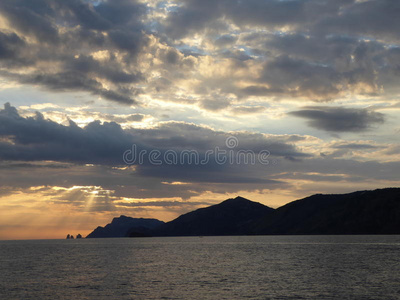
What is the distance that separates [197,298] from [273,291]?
1512 cm

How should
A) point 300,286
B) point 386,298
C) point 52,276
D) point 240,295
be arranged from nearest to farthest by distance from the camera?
point 386,298 < point 240,295 < point 300,286 < point 52,276

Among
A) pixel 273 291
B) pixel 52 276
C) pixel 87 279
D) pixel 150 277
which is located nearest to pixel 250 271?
pixel 150 277

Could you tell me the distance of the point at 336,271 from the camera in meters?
106

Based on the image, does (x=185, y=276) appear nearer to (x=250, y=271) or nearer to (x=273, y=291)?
(x=250, y=271)

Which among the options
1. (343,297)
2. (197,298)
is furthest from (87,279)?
(343,297)

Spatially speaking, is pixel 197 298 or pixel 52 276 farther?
pixel 52 276

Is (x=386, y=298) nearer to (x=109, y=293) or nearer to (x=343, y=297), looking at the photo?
(x=343, y=297)

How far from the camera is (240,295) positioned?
69.8 metres

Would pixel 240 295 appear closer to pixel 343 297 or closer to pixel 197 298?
pixel 197 298

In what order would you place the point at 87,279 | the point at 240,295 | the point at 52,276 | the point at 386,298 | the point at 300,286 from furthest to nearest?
the point at 52,276 < the point at 87,279 < the point at 300,286 < the point at 240,295 < the point at 386,298

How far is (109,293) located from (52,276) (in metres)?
35.4

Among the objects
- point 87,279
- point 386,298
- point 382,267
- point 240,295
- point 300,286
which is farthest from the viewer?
point 382,267

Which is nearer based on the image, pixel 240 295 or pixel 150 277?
pixel 240 295

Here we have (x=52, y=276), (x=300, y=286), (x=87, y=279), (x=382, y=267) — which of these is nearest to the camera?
(x=300, y=286)
